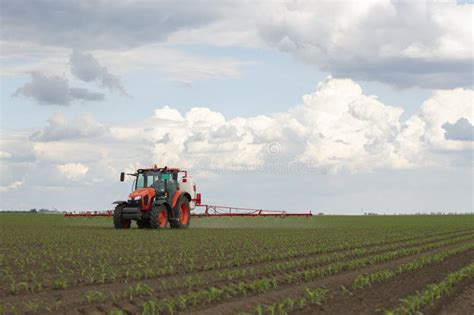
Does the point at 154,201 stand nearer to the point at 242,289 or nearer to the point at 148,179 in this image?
the point at 148,179

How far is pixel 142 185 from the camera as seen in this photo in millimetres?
32188

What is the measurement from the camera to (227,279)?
14.5 metres

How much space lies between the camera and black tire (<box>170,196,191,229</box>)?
→ 32.5 metres

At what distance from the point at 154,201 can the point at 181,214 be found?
2612 mm

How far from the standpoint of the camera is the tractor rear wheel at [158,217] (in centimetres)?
3075

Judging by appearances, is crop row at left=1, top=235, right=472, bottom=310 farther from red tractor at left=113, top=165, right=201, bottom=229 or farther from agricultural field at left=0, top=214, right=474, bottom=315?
red tractor at left=113, top=165, right=201, bottom=229

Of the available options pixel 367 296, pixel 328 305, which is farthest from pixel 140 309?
pixel 367 296

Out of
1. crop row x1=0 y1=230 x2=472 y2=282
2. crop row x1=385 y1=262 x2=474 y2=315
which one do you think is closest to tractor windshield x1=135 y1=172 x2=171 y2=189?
crop row x1=0 y1=230 x2=472 y2=282

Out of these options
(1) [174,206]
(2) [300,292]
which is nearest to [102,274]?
(2) [300,292]

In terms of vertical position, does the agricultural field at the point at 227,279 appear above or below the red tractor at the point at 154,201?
below

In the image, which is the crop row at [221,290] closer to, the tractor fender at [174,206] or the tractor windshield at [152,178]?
the tractor fender at [174,206]

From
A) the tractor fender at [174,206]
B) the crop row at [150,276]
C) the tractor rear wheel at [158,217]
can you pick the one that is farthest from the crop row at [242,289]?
the tractor fender at [174,206]

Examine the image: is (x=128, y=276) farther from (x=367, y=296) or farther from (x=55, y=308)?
(x=367, y=296)

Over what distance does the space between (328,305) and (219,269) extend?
491cm
